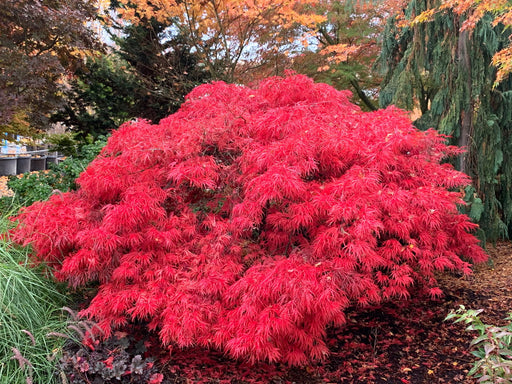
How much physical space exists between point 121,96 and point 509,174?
Result: 8.82 metres

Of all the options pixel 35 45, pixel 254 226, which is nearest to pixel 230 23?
pixel 35 45

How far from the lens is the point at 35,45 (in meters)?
7.41

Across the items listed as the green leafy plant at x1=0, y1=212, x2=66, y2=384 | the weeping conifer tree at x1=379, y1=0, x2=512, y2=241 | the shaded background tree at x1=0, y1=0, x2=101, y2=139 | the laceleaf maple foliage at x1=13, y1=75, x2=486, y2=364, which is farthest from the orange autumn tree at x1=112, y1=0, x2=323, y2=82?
the green leafy plant at x1=0, y1=212, x2=66, y2=384

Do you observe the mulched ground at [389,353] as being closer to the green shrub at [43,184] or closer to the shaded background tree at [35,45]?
the green shrub at [43,184]

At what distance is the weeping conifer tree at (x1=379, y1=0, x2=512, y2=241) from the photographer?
552 cm

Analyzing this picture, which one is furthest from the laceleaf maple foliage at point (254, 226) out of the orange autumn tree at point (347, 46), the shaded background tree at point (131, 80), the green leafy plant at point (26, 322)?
the shaded background tree at point (131, 80)

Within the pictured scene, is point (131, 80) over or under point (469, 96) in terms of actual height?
over

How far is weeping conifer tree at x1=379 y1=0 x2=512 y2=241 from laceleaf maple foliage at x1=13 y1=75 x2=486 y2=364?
256cm

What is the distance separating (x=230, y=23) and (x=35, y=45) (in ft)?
12.9

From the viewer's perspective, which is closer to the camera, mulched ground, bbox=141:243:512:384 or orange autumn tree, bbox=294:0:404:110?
mulched ground, bbox=141:243:512:384

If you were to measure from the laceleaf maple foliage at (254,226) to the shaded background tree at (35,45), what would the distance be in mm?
4085

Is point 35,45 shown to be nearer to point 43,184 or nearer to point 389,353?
point 43,184

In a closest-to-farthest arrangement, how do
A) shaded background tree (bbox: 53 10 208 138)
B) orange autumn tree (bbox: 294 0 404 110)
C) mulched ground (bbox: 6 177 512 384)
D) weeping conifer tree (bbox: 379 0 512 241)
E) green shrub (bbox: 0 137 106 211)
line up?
mulched ground (bbox: 6 177 512 384) → green shrub (bbox: 0 137 106 211) → weeping conifer tree (bbox: 379 0 512 241) → orange autumn tree (bbox: 294 0 404 110) → shaded background tree (bbox: 53 10 208 138)

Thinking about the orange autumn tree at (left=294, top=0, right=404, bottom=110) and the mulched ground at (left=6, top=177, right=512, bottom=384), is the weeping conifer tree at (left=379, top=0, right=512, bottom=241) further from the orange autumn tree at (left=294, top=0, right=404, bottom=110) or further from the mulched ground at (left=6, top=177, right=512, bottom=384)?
the orange autumn tree at (left=294, top=0, right=404, bottom=110)
